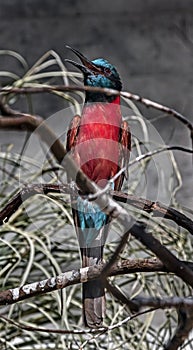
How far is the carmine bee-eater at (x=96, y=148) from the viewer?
3.11ft

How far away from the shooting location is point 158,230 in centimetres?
142

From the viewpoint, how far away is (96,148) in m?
0.97

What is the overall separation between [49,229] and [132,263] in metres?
0.91

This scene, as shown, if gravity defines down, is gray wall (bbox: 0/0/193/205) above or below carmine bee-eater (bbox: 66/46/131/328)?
above

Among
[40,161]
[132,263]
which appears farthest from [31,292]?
[40,161]

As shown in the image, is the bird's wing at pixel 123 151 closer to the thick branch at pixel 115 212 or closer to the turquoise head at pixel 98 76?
the turquoise head at pixel 98 76

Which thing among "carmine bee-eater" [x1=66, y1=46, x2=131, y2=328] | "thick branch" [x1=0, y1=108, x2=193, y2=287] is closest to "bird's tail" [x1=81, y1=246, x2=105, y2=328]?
"carmine bee-eater" [x1=66, y1=46, x2=131, y2=328]

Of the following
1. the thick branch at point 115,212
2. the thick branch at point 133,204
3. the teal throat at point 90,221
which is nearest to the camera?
the thick branch at point 115,212

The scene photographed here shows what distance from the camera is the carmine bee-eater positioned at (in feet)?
3.11

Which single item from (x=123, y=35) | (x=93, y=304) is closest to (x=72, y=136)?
(x=93, y=304)

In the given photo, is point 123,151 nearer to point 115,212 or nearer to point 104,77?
point 104,77

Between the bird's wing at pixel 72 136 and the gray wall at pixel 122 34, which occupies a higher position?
the gray wall at pixel 122 34

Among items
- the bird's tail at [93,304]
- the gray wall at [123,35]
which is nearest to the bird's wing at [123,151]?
the bird's tail at [93,304]

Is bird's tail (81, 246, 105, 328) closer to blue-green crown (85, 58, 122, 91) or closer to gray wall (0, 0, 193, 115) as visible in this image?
blue-green crown (85, 58, 122, 91)
